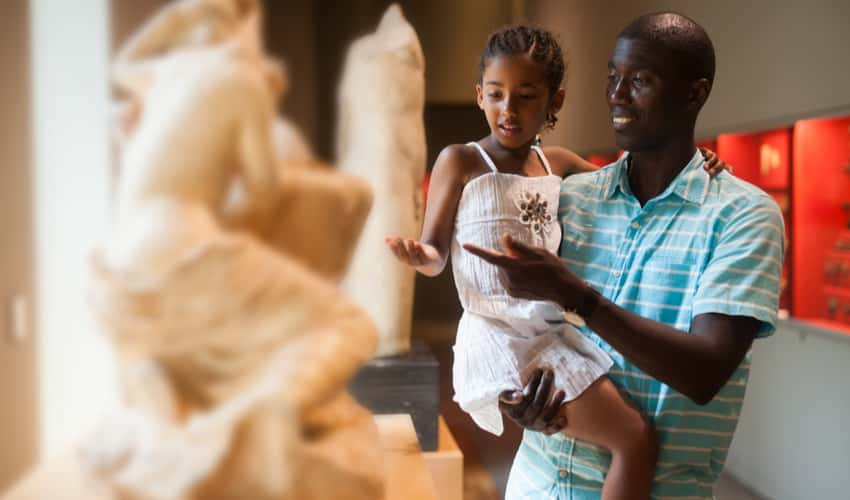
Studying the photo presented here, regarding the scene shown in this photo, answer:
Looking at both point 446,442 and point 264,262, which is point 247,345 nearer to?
point 264,262

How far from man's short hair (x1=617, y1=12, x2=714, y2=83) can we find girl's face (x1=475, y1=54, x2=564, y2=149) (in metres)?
0.19

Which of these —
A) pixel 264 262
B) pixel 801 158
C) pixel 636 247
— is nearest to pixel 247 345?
pixel 264 262

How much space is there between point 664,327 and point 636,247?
0.21 meters

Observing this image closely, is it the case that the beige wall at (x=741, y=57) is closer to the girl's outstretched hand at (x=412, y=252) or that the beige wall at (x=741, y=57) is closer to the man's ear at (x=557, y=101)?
the man's ear at (x=557, y=101)

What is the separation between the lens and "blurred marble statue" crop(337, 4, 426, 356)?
97cm

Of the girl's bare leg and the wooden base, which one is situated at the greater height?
the girl's bare leg

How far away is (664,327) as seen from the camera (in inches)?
48.6

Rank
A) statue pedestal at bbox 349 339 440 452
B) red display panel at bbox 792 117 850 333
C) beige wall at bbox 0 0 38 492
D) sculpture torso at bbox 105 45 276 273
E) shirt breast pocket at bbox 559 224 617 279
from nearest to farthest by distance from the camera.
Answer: beige wall at bbox 0 0 38 492, sculpture torso at bbox 105 45 276 273, shirt breast pocket at bbox 559 224 617 279, statue pedestal at bbox 349 339 440 452, red display panel at bbox 792 117 850 333

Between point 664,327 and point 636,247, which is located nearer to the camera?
point 664,327

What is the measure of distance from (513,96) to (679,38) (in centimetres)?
29

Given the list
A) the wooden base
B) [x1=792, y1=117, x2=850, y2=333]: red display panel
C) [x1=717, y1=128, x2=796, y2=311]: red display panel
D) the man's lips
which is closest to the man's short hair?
the man's lips

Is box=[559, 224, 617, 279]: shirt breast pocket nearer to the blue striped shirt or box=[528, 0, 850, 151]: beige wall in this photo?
Result: the blue striped shirt

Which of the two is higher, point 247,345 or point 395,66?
point 395,66

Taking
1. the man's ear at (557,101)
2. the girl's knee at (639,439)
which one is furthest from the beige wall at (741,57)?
the girl's knee at (639,439)
